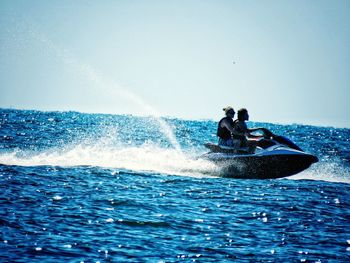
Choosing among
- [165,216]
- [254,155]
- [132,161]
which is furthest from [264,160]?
[132,161]

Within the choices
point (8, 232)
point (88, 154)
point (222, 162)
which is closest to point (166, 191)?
point (222, 162)

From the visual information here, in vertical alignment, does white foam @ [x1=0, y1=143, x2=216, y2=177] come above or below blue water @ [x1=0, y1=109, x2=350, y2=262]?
above

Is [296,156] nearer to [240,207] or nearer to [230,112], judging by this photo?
[230,112]

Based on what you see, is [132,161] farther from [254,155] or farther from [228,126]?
[254,155]

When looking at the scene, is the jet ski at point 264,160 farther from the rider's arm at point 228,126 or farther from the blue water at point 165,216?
the rider's arm at point 228,126

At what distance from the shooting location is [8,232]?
829cm

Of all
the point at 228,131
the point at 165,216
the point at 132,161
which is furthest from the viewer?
the point at 132,161

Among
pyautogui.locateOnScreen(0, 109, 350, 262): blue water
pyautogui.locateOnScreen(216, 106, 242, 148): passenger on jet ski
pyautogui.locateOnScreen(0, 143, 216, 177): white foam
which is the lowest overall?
pyautogui.locateOnScreen(0, 109, 350, 262): blue water

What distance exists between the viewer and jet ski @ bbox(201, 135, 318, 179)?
15.8 m

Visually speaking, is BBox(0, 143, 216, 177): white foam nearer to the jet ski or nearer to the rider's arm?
the jet ski

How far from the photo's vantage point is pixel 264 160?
16.0 metres

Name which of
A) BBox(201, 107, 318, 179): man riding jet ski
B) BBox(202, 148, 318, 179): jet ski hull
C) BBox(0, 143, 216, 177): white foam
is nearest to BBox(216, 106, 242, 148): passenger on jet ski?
BBox(201, 107, 318, 179): man riding jet ski

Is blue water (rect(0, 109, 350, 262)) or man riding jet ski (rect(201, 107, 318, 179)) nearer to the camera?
blue water (rect(0, 109, 350, 262))

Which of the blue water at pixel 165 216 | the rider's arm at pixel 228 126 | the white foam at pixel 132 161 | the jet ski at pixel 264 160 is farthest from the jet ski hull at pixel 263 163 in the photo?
the rider's arm at pixel 228 126
